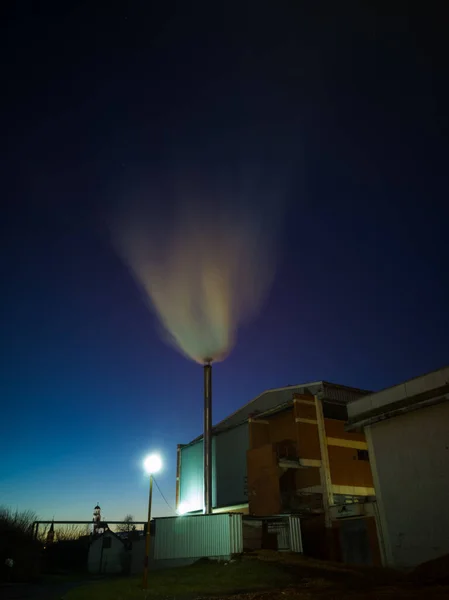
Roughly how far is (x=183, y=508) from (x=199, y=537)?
18.7m

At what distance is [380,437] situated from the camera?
21828 millimetres

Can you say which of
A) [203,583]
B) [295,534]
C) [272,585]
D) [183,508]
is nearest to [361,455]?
[295,534]

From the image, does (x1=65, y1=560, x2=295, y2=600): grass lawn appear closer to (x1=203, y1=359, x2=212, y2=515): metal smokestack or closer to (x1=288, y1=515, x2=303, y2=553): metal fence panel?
(x1=288, y1=515, x2=303, y2=553): metal fence panel

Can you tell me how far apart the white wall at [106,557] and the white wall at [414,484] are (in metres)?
34.5

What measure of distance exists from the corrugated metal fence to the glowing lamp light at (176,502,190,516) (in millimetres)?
14641

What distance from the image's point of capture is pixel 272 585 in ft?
55.0

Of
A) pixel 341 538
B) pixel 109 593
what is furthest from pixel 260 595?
pixel 341 538

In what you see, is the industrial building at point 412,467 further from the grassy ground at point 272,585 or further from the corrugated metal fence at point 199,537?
the corrugated metal fence at point 199,537

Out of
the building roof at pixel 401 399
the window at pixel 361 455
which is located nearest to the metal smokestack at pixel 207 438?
the window at pixel 361 455

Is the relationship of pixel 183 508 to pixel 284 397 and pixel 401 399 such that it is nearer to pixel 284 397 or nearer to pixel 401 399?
pixel 284 397

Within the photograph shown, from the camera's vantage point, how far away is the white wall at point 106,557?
44.2m

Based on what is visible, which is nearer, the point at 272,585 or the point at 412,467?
the point at 272,585

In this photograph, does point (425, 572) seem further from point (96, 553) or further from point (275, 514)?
point (96, 553)

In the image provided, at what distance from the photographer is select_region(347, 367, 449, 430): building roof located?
19641 millimetres
